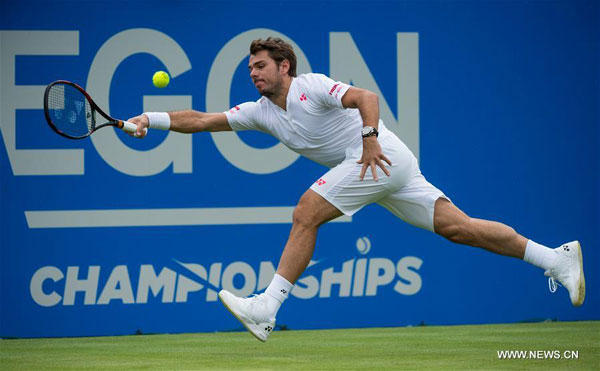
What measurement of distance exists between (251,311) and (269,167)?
2013 mm

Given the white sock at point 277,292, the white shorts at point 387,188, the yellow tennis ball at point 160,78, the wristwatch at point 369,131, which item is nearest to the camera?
the wristwatch at point 369,131

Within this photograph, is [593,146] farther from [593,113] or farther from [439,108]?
[439,108]

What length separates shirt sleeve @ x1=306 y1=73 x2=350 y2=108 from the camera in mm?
4710

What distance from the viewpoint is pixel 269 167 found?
21.2ft

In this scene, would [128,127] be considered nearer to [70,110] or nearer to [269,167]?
[70,110]

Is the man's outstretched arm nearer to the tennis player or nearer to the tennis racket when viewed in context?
the tennis player

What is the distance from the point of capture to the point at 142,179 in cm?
631

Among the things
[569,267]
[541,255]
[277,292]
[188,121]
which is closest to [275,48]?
[188,121]

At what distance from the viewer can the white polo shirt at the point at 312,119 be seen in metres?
4.83

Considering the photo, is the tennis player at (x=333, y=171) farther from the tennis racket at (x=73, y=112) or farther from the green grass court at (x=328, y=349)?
the green grass court at (x=328, y=349)

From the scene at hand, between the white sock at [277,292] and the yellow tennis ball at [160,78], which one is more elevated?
the yellow tennis ball at [160,78]

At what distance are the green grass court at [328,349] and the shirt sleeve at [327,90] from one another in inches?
49.3

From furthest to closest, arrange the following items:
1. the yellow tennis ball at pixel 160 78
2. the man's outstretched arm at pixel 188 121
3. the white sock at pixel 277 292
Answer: the yellow tennis ball at pixel 160 78 < the man's outstretched arm at pixel 188 121 < the white sock at pixel 277 292

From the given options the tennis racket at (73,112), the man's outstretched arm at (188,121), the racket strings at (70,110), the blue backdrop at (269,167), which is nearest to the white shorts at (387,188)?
the man's outstretched arm at (188,121)
